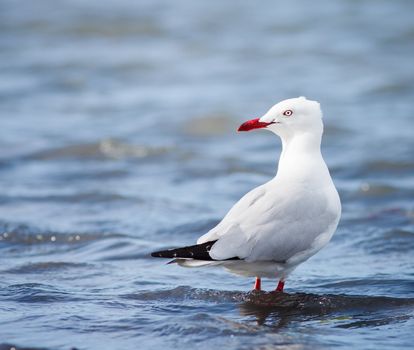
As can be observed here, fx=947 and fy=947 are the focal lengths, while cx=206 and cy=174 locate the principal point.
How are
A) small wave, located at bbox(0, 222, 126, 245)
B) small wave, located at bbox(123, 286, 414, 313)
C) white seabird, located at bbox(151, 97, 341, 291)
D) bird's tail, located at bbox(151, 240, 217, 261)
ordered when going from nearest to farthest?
bird's tail, located at bbox(151, 240, 217, 261)
white seabird, located at bbox(151, 97, 341, 291)
small wave, located at bbox(123, 286, 414, 313)
small wave, located at bbox(0, 222, 126, 245)

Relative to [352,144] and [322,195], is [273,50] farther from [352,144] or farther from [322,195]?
[322,195]

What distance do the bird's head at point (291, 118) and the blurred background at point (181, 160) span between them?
0.99 metres

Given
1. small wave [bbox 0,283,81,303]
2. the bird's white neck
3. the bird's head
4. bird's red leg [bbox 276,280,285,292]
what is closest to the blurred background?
small wave [bbox 0,283,81,303]

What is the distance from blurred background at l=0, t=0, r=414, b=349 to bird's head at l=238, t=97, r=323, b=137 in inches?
39.1

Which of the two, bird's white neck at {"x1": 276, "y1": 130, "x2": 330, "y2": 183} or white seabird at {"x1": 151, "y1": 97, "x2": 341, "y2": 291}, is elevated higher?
bird's white neck at {"x1": 276, "y1": 130, "x2": 330, "y2": 183}

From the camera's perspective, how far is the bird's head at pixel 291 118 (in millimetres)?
5578

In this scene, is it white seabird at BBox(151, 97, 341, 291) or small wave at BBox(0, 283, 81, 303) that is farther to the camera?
small wave at BBox(0, 283, 81, 303)

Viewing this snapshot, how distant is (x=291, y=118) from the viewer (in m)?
5.60

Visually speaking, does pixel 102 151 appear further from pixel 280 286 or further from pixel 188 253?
pixel 188 253

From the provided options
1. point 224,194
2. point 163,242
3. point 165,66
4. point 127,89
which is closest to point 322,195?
point 163,242

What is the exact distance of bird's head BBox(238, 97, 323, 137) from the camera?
18.3ft

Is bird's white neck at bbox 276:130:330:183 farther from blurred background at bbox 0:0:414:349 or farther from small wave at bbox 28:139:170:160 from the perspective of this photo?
small wave at bbox 28:139:170:160

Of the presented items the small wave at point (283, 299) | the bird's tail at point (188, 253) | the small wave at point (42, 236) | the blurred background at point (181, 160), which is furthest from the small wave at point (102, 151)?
the bird's tail at point (188, 253)

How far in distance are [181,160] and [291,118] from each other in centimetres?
444
